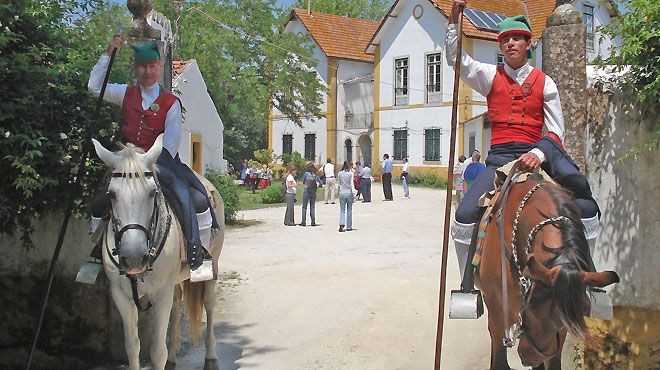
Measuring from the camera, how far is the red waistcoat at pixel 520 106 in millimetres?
5336

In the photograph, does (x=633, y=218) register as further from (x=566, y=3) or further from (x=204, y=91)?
(x=204, y=91)

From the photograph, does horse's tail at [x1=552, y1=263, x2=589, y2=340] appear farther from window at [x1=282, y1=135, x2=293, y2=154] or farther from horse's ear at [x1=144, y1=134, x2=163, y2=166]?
window at [x1=282, y1=135, x2=293, y2=154]

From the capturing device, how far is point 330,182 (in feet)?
87.5

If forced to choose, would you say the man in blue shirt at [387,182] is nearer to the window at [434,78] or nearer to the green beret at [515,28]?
the window at [434,78]

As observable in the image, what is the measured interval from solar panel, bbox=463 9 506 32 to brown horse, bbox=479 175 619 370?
3431 centimetres

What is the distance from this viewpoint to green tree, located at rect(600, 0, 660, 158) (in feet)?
17.7

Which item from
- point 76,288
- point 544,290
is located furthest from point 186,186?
point 544,290

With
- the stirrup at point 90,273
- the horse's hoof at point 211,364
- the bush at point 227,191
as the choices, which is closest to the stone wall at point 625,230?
the horse's hoof at point 211,364

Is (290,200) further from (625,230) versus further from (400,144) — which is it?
(400,144)

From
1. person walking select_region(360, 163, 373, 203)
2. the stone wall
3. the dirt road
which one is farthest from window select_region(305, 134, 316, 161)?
the stone wall

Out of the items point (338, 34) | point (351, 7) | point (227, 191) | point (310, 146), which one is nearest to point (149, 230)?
point (227, 191)

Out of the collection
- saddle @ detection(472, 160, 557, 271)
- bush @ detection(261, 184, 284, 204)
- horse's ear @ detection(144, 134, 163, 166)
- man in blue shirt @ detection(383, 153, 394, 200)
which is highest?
horse's ear @ detection(144, 134, 163, 166)

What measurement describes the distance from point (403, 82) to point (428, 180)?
24.3 ft

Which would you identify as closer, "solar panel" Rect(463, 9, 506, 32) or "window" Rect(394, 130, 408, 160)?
"solar panel" Rect(463, 9, 506, 32)
